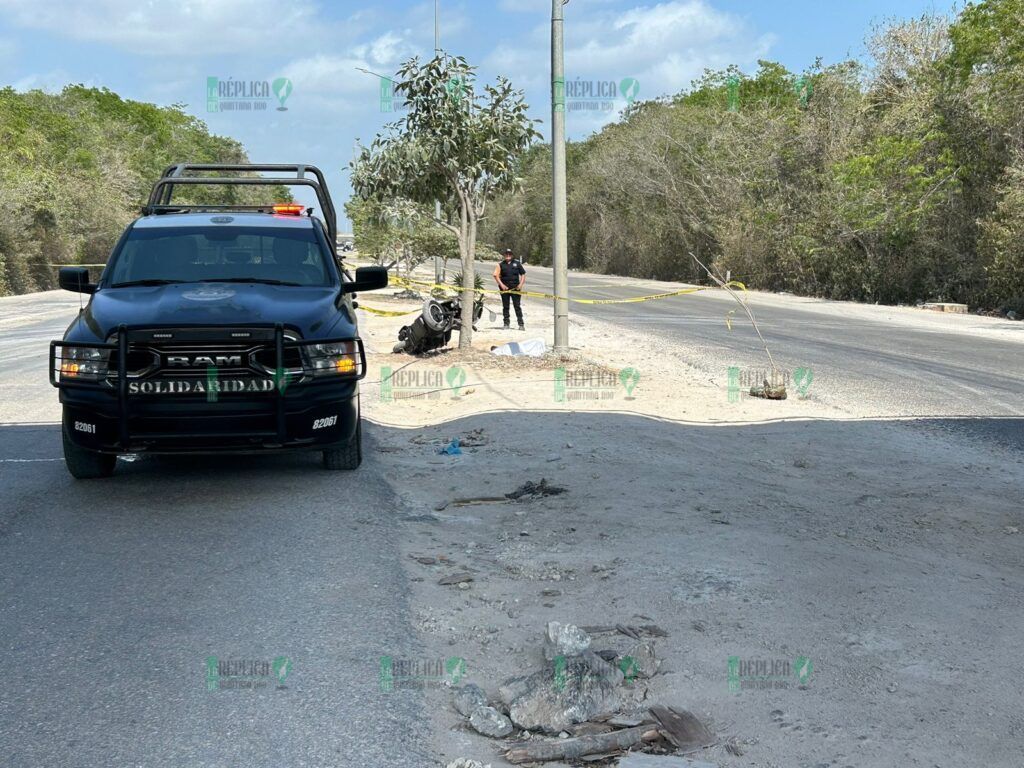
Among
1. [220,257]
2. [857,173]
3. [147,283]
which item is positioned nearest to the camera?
[147,283]

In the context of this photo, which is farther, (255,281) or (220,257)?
(220,257)

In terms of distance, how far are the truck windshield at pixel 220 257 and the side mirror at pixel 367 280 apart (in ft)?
0.67

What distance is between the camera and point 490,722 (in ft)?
12.2

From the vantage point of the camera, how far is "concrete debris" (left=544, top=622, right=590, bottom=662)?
4.15m

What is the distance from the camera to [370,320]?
2766cm

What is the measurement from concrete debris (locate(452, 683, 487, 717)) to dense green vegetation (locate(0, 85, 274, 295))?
31.7m

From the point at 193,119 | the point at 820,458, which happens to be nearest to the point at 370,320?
the point at 820,458

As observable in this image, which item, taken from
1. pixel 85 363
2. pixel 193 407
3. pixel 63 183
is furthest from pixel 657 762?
pixel 63 183

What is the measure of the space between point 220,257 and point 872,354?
40.3 ft

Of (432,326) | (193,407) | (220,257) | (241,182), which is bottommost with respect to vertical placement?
(432,326)

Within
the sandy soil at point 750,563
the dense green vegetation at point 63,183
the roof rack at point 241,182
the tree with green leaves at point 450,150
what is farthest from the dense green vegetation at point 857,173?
the dense green vegetation at point 63,183

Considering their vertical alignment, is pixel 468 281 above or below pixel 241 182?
below

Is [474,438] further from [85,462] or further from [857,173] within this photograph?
[857,173]

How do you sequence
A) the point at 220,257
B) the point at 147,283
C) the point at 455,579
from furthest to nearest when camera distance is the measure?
the point at 220,257 → the point at 147,283 → the point at 455,579
